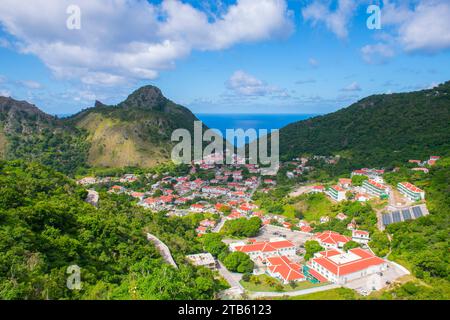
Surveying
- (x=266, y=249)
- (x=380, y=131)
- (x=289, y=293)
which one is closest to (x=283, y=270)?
(x=289, y=293)

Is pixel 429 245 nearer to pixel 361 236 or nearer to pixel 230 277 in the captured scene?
pixel 361 236

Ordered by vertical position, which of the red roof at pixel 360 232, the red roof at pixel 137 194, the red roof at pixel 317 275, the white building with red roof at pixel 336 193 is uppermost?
the white building with red roof at pixel 336 193

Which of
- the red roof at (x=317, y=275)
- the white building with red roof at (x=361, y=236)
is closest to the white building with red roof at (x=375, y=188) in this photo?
the white building with red roof at (x=361, y=236)

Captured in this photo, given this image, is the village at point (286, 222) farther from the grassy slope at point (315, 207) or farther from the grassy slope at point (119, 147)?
the grassy slope at point (119, 147)

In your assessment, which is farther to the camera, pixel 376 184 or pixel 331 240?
pixel 376 184

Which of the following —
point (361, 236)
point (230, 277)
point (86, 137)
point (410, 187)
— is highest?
point (86, 137)
